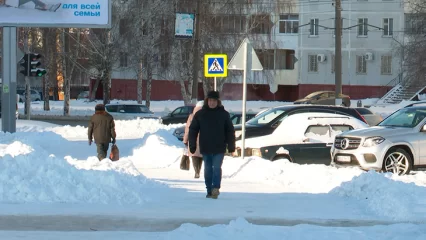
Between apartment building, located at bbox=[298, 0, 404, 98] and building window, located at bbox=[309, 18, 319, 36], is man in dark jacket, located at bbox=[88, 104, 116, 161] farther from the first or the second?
building window, located at bbox=[309, 18, 319, 36]

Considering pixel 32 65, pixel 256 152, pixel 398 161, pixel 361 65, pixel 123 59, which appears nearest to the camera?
pixel 398 161

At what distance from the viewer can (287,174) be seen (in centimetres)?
1584

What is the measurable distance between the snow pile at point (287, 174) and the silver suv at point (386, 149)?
1.09 m

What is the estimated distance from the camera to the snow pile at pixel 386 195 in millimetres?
11141

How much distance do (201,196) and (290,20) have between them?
54126 mm

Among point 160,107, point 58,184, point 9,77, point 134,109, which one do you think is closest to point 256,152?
point 58,184

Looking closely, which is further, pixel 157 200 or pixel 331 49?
pixel 331 49

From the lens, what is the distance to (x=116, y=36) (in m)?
51.3

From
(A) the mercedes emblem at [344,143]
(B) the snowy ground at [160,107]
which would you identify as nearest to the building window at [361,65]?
(B) the snowy ground at [160,107]

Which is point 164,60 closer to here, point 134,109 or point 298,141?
point 134,109

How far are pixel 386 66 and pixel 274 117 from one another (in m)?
47.1

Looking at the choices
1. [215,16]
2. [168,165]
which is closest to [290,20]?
[215,16]

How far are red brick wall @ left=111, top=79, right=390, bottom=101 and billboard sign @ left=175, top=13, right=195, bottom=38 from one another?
3048cm

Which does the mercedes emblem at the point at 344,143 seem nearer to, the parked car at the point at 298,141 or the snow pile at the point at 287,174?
the parked car at the point at 298,141
